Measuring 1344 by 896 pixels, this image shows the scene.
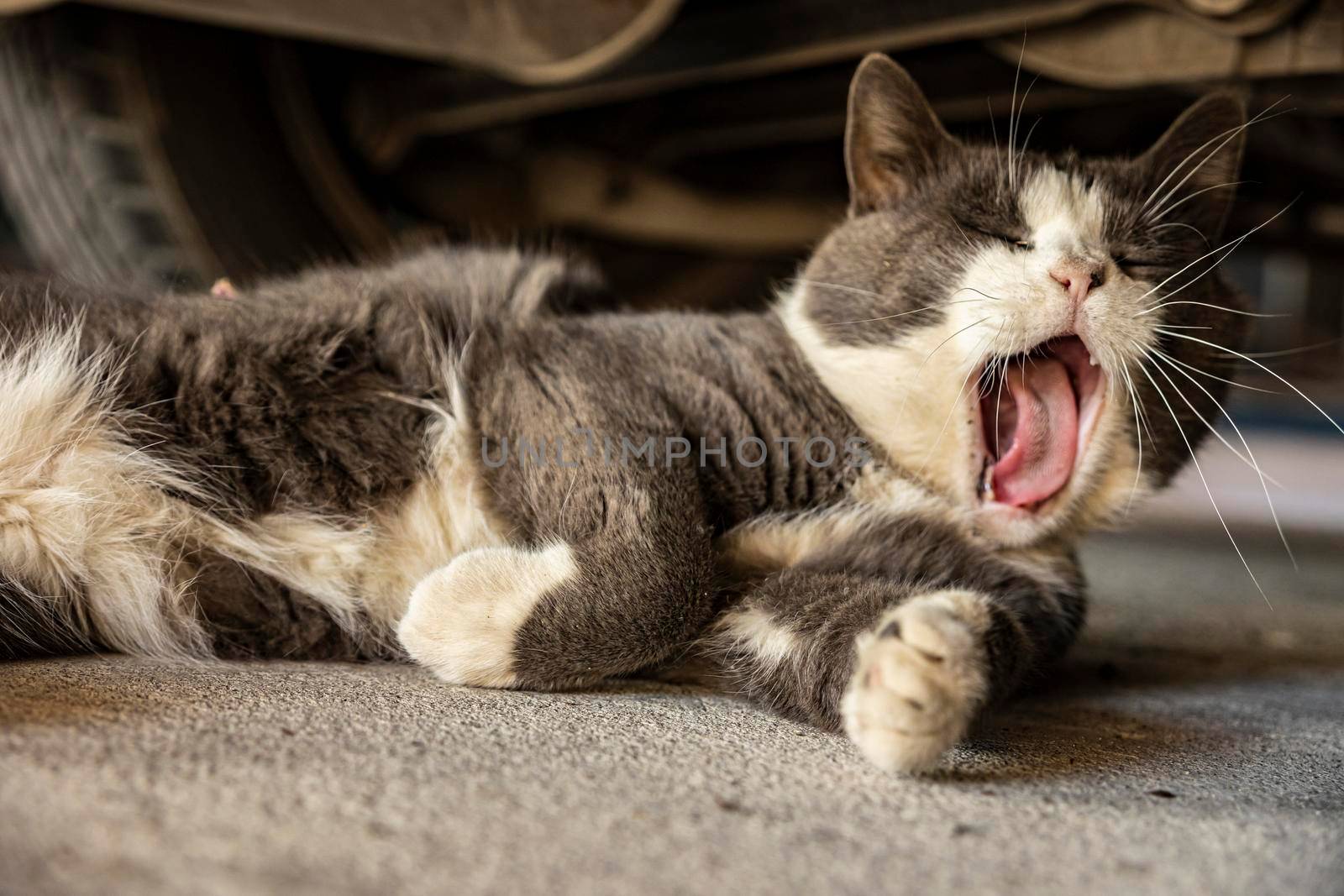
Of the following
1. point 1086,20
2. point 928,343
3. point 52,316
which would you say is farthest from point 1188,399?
point 52,316

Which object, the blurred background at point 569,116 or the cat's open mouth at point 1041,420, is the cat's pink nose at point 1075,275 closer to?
the cat's open mouth at point 1041,420

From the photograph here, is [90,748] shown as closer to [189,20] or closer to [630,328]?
[630,328]

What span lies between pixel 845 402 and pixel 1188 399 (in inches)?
18.1

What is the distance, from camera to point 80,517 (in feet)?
4.04

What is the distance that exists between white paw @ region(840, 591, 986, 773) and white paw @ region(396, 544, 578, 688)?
1.21 ft

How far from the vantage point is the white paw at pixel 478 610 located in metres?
1.16

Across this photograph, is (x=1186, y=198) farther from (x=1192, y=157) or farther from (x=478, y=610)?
(x=478, y=610)

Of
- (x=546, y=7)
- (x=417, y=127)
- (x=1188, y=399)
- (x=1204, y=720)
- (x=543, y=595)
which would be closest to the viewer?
(x=543, y=595)

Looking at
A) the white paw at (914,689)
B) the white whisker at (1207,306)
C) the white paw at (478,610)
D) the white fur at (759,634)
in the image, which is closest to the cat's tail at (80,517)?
the white paw at (478,610)

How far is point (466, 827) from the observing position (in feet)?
2.39

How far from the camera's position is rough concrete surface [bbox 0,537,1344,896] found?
0.67m

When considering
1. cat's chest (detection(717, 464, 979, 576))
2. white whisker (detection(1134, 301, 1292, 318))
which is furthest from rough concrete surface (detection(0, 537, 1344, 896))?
white whisker (detection(1134, 301, 1292, 318))

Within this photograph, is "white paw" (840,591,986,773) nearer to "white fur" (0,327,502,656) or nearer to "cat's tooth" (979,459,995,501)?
"cat's tooth" (979,459,995,501)

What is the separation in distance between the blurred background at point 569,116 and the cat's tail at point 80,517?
0.36m
